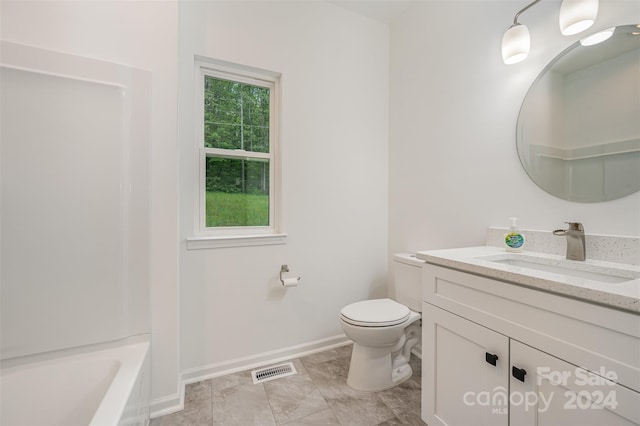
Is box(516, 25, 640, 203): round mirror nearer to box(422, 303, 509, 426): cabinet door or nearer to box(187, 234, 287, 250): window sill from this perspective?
box(422, 303, 509, 426): cabinet door

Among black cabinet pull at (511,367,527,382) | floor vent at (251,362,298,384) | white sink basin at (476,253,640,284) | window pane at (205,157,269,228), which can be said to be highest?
window pane at (205,157,269,228)

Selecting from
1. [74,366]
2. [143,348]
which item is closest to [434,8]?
[143,348]

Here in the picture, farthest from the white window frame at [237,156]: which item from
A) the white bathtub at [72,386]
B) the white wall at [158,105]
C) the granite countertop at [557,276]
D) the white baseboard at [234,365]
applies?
the granite countertop at [557,276]

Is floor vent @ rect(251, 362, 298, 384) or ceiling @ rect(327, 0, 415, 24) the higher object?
ceiling @ rect(327, 0, 415, 24)

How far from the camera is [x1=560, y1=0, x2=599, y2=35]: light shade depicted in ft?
3.36

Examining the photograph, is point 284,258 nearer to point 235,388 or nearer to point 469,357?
point 235,388

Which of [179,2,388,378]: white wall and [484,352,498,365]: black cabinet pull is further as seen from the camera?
[179,2,388,378]: white wall

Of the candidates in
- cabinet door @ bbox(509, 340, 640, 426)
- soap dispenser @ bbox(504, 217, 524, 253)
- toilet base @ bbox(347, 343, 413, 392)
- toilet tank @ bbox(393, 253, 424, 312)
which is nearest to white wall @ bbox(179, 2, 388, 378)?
toilet tank @ bbox(393, 253, 424, 312)

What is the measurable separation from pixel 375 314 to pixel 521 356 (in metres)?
0.82

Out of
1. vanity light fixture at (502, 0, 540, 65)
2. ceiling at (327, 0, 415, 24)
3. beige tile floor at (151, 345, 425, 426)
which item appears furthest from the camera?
ceiling at (327, 0, 415, 24)

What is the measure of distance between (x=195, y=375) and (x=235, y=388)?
0.30 meters

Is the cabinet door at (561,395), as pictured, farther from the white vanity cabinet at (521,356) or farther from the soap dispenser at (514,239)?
the soap dispenser at (514,239)

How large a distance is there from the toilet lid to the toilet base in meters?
0.21

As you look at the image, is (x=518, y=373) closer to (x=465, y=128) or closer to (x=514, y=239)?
(x=514, y=239)
